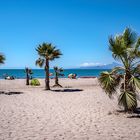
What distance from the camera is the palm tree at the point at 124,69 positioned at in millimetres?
12469

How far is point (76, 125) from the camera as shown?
10500mm

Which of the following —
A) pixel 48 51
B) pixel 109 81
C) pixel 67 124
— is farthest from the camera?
pixel 48 51

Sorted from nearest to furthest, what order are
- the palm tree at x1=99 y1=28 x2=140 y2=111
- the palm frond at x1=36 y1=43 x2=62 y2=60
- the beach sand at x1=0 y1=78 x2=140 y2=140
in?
the beach sand at x1=0 y1=78 x2=140 y2=140, the palm tree at x1=99 y1=28 x2=140 y2=111, the palm frond at x1=36 y1=43 x2=62 y2=60

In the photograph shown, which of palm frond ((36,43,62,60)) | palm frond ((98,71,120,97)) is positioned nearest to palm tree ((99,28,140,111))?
palm frond ((98,71,120,97))

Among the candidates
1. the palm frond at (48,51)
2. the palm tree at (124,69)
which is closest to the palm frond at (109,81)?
→ the palm tree at (124,69)

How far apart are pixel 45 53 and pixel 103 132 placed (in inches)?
698

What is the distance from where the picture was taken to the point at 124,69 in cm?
1297

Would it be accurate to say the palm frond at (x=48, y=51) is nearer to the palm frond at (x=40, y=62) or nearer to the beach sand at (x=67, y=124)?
the palm frond at (x=40, y=62)

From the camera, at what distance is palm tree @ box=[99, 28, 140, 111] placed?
40.9 feet

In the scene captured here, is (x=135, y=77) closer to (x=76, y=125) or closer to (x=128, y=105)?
(x=128, y=105)

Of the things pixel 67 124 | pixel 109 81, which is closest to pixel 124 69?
pixel 109 81

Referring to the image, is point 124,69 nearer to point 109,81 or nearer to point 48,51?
point 109,81

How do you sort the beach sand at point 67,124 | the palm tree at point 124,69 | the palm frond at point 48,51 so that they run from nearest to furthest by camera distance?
the beach sand at point 67,124
the palm tree at point 124,69
the palm frond at point 48,51

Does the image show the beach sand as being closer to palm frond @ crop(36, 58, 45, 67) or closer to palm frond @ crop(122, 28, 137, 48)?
palm frond @ crop(122, 28, 137, 48)
